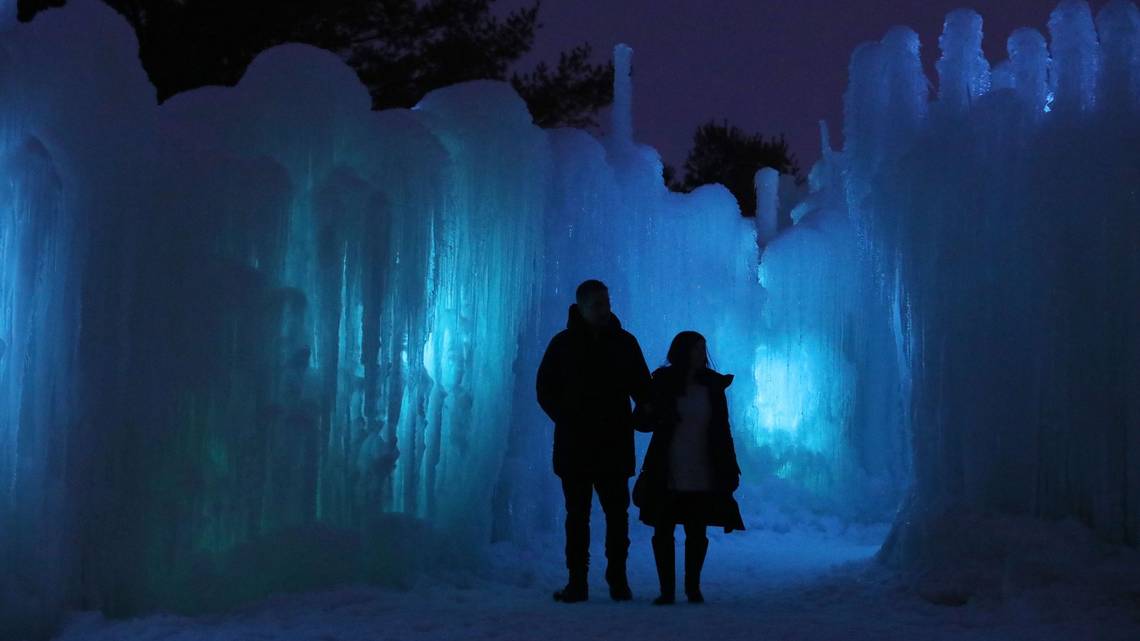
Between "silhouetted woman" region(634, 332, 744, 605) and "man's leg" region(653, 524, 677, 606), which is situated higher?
"silhouetted woman" region(634, 332, 744, 605)

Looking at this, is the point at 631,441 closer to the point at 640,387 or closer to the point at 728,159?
the point at 640,387

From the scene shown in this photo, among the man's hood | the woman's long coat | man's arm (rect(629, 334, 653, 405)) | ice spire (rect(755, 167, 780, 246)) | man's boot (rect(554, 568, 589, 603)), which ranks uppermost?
ice spire (rect(755, 167, 780, 246))

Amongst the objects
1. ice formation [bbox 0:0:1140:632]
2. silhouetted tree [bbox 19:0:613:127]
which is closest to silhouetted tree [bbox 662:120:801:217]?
silhouetted tree [bbox 19:0:613:127]

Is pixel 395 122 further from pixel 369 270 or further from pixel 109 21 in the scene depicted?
pixel 109 21

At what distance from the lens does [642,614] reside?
559cm

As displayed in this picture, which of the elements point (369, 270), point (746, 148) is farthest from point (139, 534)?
point (746, 148)

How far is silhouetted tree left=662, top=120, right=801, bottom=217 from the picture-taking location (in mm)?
29439

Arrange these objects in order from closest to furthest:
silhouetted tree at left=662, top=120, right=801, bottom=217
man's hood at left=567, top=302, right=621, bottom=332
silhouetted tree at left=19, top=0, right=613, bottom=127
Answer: man's hood at left=567, top=302, right=621, bottom=332 < silhouetted tree at left=19, top=0, right=613, bottom=127 < silhouetted tree at left=662, top=120, right=801, bottom=217

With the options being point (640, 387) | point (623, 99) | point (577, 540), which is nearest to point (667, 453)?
point (640, 387)

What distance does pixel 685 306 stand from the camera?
37.6ft

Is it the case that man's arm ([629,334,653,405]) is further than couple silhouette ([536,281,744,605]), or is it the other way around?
man's arm ([629,334,653,405])

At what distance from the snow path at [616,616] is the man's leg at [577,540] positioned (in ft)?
0.37

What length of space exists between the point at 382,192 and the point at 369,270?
18.0 inches

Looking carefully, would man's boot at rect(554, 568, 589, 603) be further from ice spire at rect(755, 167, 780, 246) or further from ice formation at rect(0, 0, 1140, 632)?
ice spire at rect(755, 167, 780, 246)
